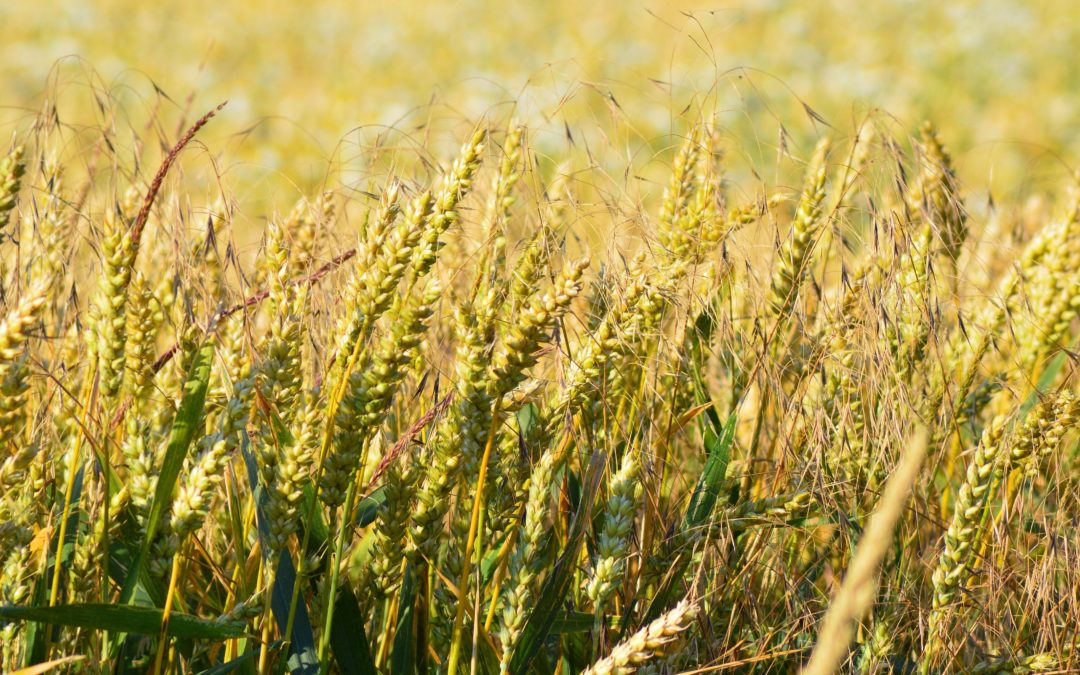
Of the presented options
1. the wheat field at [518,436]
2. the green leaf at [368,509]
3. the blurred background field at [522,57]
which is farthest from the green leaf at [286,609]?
the blurred background field at [522,57]

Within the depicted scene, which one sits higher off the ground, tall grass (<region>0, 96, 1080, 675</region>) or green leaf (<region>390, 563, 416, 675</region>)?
tall grass (<region>0, 96, 1080, 675</region>)

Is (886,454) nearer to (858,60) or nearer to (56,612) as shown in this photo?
(56,612)

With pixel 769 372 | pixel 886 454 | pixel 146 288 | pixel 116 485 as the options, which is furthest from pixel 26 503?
pixel 886 454

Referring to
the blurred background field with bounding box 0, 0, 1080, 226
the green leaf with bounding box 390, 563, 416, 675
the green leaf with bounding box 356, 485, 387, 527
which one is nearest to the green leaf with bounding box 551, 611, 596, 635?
the green leaf with bounding box 390, 563, 416, 675

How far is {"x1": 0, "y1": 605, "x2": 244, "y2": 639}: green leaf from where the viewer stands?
35.1 inches

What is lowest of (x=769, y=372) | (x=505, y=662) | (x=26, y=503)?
(x=505, y=662)

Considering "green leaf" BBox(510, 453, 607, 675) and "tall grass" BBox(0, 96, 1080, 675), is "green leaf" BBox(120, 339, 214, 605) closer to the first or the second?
"tall grass" BBox(0, 96, 1080, 675)

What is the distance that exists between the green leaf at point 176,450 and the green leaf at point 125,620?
0.19 ft

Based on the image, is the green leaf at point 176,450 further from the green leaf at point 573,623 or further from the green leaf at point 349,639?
the green leaf at point 573,623

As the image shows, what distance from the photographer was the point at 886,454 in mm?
1323

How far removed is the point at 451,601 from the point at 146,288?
463 millimetres

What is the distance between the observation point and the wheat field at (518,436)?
0.98 meters

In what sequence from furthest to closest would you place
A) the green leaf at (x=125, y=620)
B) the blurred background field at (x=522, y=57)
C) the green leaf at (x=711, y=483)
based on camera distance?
the blurred background field at (x=522, y=57)
the green leaf at (x=711, y=483)
the green leaf at (x=125, y=620)

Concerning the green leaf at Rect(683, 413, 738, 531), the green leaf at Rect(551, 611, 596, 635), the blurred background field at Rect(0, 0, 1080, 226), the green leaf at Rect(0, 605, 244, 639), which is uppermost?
the blurred background field at Rect(0, 0, 1080, 226)
